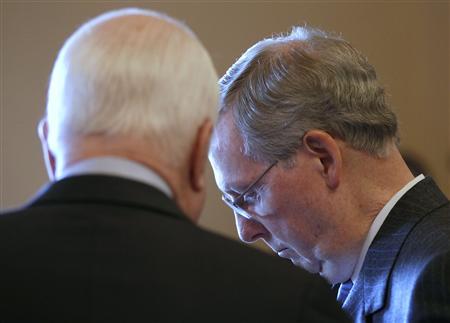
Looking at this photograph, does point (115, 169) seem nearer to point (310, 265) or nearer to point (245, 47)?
point (310, 265)

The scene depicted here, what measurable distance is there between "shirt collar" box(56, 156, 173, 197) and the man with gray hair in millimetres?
991

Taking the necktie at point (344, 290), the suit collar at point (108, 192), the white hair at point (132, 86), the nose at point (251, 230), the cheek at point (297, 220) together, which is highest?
the white hair at point (132, 86)

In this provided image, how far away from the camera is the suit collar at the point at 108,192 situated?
1.43 metres

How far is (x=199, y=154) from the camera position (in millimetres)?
1507

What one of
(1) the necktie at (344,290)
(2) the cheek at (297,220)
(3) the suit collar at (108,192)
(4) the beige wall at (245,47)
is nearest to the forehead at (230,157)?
(2) the cheek at (297,220)

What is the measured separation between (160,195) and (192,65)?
0.74 ft

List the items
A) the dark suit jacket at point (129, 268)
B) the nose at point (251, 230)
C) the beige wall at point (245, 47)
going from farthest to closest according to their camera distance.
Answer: the beige wall at point (245, 47) → the nose at point (251, 230) → the dark suit jacket at point (129, 268)

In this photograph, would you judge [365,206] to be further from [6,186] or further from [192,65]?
[6,186]

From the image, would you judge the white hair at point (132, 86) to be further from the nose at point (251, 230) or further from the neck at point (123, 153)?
the nose at point (251, 230)

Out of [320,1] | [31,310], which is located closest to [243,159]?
[31,310]

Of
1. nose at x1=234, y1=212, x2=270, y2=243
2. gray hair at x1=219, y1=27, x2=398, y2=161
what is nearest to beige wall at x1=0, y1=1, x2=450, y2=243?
nose at x1=234, y1=212, x2=270, y2=243

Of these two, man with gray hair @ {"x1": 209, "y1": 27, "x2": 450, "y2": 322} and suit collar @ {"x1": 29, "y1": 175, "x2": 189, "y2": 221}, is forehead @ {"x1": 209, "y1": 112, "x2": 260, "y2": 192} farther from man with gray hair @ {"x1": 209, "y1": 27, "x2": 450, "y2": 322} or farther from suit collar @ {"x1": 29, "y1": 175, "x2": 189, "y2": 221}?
suit collar @ {"x1": 29, "y1": 175, "x2": 189, "y2": 221}

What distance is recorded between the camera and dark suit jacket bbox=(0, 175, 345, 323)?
1.36 m

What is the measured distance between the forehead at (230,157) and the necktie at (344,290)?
0.40 metres
